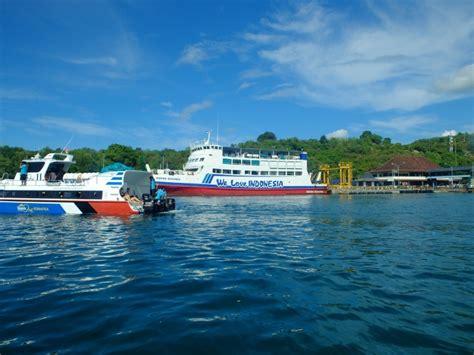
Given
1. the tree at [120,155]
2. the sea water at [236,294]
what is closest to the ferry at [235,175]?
the tree at [120,155]

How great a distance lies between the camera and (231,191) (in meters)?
54.7

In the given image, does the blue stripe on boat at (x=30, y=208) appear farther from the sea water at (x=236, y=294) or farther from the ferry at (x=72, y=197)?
the sea water at (x=236, y=294)

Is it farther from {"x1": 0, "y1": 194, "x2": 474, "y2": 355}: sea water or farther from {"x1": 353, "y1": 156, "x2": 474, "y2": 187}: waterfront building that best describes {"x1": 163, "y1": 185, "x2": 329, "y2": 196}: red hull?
{"x1": 0, "y1": 194, "x2": 474, "y2": 355}: sea water

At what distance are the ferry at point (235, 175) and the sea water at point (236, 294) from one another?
37576mm

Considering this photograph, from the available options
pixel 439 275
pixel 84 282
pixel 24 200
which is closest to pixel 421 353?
pixel 439 275

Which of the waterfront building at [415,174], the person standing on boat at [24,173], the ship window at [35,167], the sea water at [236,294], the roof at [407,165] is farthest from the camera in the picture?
the roof at [407,165]

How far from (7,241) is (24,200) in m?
11.1

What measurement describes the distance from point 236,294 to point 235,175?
1934 inches

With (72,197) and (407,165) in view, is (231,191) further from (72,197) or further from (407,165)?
(407,165)

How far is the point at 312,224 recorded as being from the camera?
1839 centimetres

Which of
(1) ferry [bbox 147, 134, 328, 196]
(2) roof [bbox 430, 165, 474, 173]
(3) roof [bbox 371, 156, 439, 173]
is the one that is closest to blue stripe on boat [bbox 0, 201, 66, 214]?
(1) ferry [bbox 147, 134, 328, 196]

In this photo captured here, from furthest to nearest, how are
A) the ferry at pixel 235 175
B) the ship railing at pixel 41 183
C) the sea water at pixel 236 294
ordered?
1. the ferry at pixel 235 175
2. the ship railing at pixel 41 183
3. the sea water at pixel 236 294

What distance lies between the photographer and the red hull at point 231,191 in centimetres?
5075

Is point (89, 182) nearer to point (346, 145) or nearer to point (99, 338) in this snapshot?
point (99, 338)
